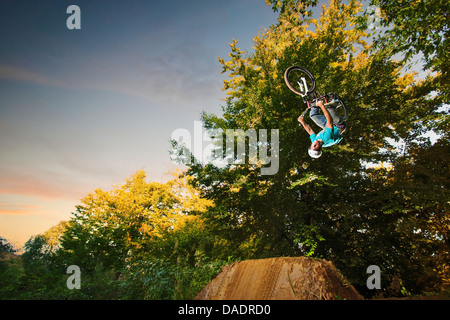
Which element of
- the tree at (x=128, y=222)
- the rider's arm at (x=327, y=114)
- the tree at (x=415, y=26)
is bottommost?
the tree at (x=128, y=222)

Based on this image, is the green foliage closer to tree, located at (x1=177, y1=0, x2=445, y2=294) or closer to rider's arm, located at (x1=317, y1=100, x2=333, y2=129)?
tree, located at (x1=177, y1=0, x2=445, y2=294)

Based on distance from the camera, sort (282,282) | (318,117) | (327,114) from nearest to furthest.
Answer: (282,282) → (327,114) → (318,117)

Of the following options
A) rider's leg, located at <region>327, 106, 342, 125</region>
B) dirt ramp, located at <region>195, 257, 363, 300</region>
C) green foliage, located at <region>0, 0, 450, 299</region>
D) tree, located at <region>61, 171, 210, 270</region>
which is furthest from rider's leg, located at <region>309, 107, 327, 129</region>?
tree, located at <region>61, 171, 210, 270</region>

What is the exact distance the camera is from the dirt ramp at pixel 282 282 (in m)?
3.76

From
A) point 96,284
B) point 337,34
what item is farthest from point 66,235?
point 337,34

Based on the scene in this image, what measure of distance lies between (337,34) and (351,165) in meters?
7.95

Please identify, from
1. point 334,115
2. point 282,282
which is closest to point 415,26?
point 334,115

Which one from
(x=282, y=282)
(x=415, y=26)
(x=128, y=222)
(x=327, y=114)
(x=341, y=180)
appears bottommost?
(x=128, y=222)

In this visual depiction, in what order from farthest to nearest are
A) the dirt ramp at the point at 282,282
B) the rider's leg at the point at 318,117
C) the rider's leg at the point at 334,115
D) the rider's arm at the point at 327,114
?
the rider's leg at the point at 318,117 < the rider's leg at the point at 334,115 < the rider's arm at the point at 327,114 < the dirt ramp at the point at 282,282

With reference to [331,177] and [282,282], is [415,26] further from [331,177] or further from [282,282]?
[282,282]

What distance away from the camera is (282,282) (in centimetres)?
403

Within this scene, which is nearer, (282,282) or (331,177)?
(282,282)

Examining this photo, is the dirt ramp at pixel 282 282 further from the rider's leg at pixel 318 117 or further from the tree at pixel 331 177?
the tree at pixel 331 177

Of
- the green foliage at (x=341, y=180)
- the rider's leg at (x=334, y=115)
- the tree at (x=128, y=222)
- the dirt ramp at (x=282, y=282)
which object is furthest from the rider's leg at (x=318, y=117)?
the tree at (x=128, y=222)
